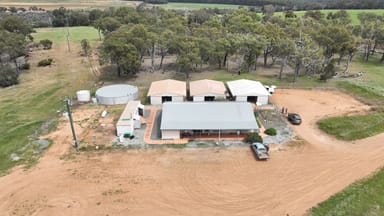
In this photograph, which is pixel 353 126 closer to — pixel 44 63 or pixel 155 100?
pixel 155 100

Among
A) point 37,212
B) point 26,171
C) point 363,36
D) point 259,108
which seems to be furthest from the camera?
point 363,36

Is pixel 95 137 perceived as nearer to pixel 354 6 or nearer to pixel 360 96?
pixel 360 96

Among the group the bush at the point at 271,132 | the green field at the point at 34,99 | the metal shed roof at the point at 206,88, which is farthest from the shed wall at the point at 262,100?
the green field at the point at 34,99

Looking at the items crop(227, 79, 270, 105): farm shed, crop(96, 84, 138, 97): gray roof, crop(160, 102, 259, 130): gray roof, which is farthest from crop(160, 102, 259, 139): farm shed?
crop(96, 84, 138, 97): gray roof

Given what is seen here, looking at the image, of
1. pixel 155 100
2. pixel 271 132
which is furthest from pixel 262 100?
pixel 155 100

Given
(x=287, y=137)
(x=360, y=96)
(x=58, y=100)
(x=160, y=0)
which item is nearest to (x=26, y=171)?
(x=58, y=100)

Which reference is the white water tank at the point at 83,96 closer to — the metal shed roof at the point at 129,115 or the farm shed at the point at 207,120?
the metal shed roof at the point at 129,115
